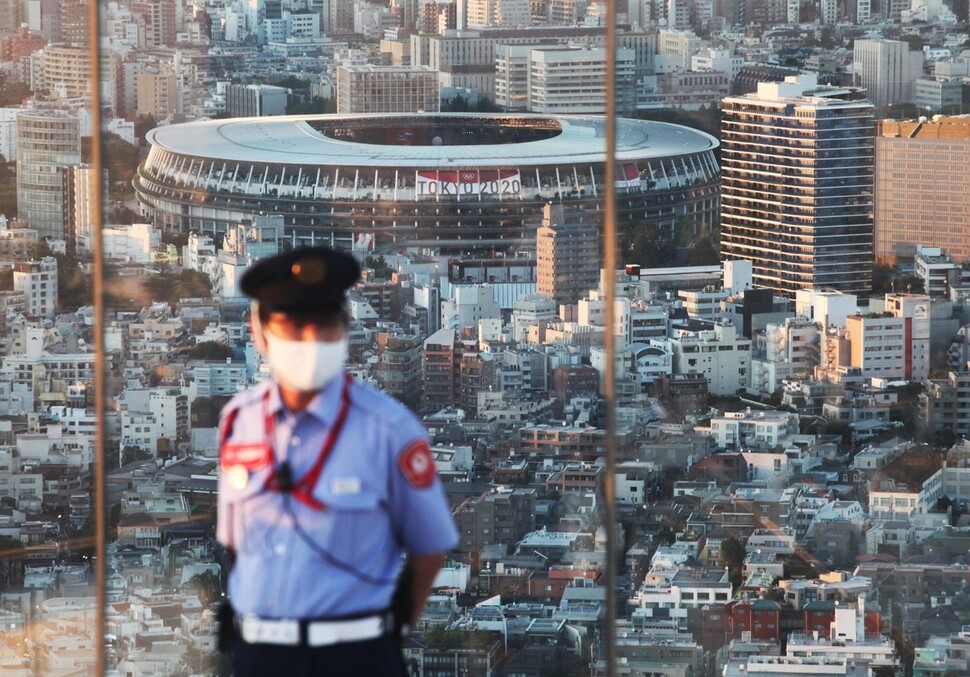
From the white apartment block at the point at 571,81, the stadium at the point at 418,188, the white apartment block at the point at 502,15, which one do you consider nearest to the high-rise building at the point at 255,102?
the white apartment block at the point at 571,81

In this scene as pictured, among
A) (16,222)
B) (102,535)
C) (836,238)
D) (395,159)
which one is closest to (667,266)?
(836,238)

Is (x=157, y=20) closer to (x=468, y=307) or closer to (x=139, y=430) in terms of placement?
(x=468, y=307)

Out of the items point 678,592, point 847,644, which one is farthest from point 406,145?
point 847,644

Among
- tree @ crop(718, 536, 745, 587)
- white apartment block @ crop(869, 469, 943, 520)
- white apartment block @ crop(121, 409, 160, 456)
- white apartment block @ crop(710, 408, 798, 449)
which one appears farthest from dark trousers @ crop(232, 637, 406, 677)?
white apartment block @ crop(710, 408, 798, 449)

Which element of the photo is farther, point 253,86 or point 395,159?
point 253,86

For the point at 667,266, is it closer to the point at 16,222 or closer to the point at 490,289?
the point at 490,289
